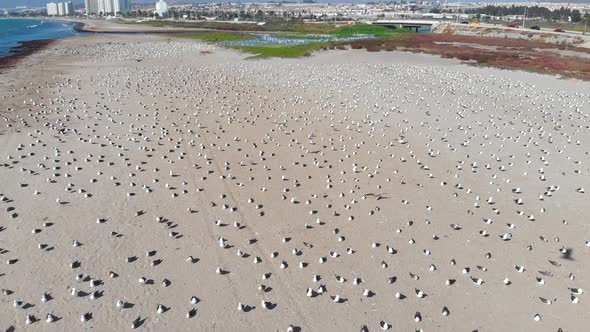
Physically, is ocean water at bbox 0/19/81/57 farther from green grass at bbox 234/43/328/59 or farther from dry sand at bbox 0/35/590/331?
dry sand at bbox 0/35/590/331

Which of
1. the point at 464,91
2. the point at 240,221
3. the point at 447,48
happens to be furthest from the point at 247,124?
the point at 447,48

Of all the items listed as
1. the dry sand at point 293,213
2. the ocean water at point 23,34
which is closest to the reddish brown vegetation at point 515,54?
the dry sand at point 293,213

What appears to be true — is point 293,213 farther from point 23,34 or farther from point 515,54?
point 23,34

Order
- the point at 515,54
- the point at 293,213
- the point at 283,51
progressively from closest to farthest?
the point at 293,213 → the point at 283,51 → the point at 515,54

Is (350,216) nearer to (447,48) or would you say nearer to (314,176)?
(314,176)

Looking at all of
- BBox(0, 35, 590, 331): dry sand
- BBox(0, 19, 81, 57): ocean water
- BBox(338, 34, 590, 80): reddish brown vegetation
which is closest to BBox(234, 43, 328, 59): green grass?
BBox(338, 34, 590, 80): reddish brown vegetation

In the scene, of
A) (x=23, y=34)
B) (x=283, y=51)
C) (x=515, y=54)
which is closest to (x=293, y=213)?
(x=283, y=51)
